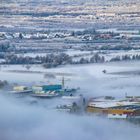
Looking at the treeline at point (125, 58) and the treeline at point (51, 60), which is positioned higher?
the treeline at point (51, 60)

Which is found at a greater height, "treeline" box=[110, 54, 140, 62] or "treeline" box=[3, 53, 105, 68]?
"treeline" box=[3, 53, 105, 68]

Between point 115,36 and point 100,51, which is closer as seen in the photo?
point 100,51

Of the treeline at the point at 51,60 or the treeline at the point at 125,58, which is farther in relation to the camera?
the treeline at the point at 125,58

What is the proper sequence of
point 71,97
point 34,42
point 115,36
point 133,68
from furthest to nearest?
point 115,36
point 34,42
point 133,68
point 71,97

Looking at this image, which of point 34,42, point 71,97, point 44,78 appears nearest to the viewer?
point 71,97

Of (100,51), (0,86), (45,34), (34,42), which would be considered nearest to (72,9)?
(45,34)

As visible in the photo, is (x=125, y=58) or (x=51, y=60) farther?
(x=125, y=58)

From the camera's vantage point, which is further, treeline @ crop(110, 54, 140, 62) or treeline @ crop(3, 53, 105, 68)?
treeline @ crop(110, 54, 140, 62)

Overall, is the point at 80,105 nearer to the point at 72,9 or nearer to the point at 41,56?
the point at 41,56

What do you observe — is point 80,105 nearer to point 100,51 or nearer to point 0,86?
point 0,86
